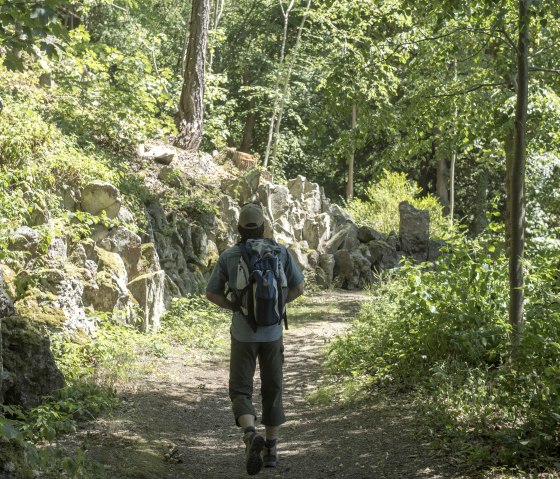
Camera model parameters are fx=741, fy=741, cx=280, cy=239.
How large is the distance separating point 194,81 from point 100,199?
711 centimetres

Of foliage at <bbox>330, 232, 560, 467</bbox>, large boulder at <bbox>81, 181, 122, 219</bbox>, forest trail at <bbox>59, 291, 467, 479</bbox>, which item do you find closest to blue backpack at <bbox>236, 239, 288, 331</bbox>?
forest trail at <bbox>59, 291, 467, 479</bbox>

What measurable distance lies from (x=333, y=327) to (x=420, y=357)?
5.93 meters

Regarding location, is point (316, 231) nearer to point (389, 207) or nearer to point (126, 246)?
point (389, 207)

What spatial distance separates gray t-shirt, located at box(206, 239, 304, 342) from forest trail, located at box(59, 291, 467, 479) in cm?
106

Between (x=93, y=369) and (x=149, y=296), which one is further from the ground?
(x=149, y=296)

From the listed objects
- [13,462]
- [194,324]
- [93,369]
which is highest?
[13,462]

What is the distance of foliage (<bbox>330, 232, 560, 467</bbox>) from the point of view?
4.98m

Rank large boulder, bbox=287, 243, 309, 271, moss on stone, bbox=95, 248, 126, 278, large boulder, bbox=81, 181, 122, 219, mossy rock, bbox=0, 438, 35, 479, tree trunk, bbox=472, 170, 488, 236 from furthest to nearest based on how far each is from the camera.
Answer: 1. tree trunk, bbox=472, 170, 488, 236
2. large boulder, bbox=287, 243, 309, 271
3. large boulder, bbox=81, 181, 122, 219
4. moss on stone, bbox=95, 248, 126, 278
5. mossy rock, bbox=0, 438, 35, 479

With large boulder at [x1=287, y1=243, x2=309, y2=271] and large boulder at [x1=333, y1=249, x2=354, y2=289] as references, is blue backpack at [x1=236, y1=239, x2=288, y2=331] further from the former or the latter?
large boulder at [x1=333, y1=249, x2=354, y2=289]

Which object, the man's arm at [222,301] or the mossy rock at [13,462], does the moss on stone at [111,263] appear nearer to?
the man's arm at [222,301]

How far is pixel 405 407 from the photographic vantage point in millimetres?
6895

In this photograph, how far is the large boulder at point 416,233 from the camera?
74.3 feet

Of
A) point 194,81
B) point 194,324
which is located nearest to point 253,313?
point 194,324

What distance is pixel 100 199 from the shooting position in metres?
10.6
